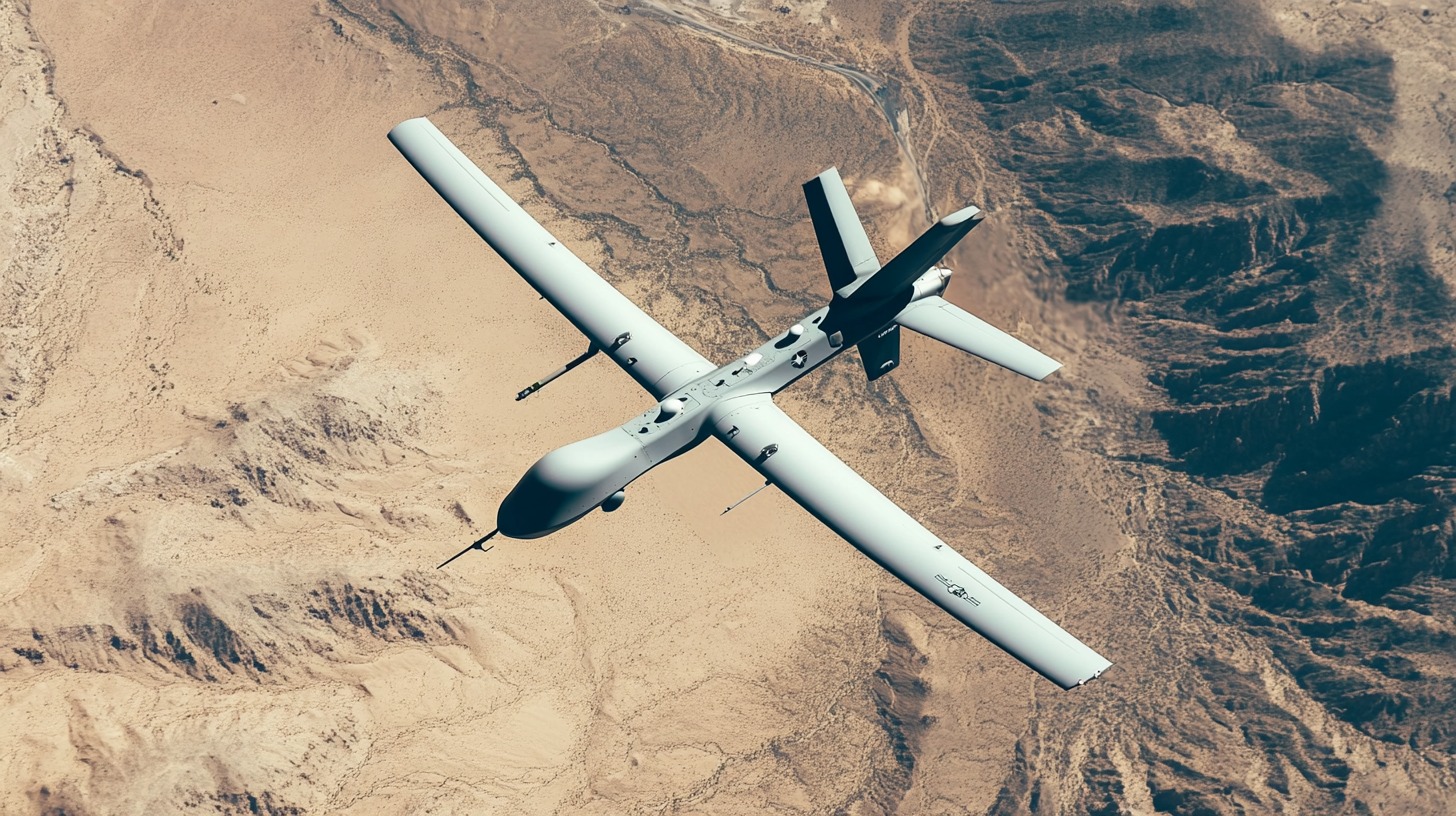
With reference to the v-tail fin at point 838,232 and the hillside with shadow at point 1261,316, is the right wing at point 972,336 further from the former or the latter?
the hillside with shadow at point 1261,316

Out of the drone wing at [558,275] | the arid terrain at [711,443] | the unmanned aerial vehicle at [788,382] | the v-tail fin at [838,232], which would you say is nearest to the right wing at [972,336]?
the unmanned aerial vehicle at [788,382]

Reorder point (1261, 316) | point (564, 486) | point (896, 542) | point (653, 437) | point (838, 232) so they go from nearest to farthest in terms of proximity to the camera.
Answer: point (564, 486)
point (896, 542)
point (653, 437)
point (838, 232)
point (1261, 316)

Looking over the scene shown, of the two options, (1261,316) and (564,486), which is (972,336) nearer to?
(564,486)

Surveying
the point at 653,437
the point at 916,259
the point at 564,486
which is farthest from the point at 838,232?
the point at 564,486

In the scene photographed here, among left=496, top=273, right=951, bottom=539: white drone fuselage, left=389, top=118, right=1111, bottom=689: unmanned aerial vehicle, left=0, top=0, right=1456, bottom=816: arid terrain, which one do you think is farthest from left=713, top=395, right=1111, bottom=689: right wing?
left=0, top=0, right=1456, bottom=816: arid terrain

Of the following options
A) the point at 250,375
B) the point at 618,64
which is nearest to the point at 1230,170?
the point at 618,64
